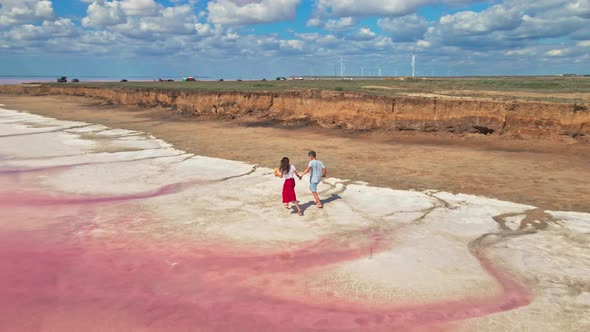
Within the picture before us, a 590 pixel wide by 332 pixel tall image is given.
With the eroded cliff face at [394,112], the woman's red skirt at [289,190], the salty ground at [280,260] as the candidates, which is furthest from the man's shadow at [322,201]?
the eroded cliff face at [394,112]

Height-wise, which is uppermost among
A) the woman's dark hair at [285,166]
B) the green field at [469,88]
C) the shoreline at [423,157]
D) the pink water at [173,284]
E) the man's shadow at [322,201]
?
the green field at [469,88]

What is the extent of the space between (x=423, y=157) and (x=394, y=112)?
605 cm

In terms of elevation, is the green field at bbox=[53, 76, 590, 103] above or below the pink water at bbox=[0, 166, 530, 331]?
above

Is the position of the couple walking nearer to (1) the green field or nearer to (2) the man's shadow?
(2) the man's shadow

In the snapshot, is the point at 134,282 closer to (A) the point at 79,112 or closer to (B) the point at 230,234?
(B) the point at 230,234

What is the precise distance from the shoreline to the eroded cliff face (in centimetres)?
79

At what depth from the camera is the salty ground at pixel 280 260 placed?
5172mm

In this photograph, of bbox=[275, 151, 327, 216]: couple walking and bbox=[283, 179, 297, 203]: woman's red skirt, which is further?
bbox=[283, 179, 297, 203]: woman's red skirt

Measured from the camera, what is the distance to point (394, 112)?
20.4m

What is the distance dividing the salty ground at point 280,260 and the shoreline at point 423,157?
1094mm

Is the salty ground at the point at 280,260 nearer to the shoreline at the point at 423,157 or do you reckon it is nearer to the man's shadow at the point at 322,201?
the man's shadow at the point at 322,201

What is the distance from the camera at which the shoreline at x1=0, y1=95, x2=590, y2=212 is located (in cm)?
1071

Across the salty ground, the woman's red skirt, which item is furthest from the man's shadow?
the woman's red skirt

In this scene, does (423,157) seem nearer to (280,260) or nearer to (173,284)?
(280,260)
